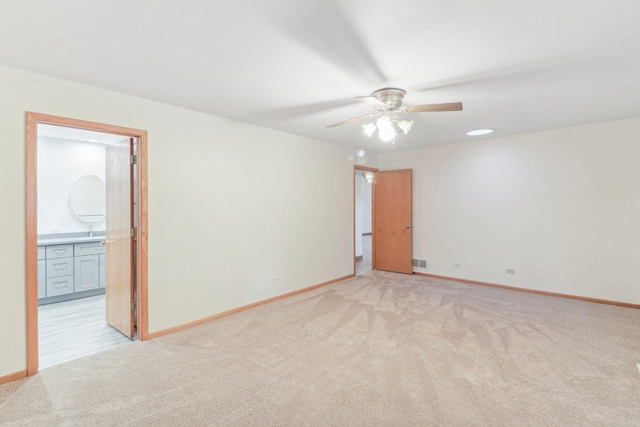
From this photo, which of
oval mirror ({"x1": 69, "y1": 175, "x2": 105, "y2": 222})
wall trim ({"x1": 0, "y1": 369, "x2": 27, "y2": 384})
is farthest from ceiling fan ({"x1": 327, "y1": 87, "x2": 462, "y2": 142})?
oval mirror ({"x1": 69, "y1": 175, "x2": 105, "y2": 222})

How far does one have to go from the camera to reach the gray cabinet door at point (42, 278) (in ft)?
13.9

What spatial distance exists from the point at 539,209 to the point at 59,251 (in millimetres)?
7066

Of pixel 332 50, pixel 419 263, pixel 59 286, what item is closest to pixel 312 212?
pixel 419 263

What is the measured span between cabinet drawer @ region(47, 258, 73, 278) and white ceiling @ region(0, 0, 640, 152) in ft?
10.0

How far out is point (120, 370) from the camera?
8.35 ft

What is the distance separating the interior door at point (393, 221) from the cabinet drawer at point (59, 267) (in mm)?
5177

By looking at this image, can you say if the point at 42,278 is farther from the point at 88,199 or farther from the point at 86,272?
the point at 88,199

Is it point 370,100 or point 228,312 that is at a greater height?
point 370,100

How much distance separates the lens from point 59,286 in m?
4.40

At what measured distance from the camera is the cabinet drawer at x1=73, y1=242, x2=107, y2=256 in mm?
4582

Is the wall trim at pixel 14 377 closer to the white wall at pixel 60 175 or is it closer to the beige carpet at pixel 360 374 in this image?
the beige carpet at pixel 360 374

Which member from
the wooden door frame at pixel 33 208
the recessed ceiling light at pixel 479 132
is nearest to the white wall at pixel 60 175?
the wooden door frame at pixel 33 208

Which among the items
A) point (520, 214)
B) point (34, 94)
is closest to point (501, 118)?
point (520, 214)

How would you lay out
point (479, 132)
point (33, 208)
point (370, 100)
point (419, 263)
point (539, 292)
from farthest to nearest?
point (419, 263) < point (539, 292) < point (479, 132) < point (370, 100) < point (33, 208)
